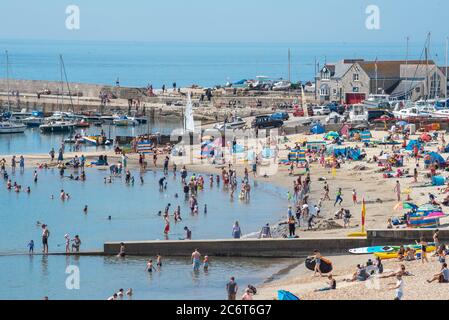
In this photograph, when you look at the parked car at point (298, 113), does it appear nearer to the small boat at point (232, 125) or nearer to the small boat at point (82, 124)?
the small boat at point (232, 125)

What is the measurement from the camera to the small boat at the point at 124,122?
76.3 metres

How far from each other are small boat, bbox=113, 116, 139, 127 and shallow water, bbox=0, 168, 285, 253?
24.4 metres

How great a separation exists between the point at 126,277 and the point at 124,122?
4665 cm

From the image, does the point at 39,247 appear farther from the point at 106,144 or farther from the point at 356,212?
the point at 106,144

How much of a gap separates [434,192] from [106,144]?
26.9m

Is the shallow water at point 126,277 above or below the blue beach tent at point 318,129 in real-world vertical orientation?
below

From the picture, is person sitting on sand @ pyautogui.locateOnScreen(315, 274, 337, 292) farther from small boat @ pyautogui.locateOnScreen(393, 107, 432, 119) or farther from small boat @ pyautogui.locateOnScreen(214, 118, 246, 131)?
small boat @ pyautogui.locateOnScreen(393, 107, 432, 119)

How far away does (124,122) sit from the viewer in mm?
76250

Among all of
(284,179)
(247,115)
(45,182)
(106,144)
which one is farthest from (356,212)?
(247,115)

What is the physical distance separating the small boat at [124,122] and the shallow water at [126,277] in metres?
43.4

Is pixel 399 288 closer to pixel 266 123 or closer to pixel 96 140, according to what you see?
pixel 266 123

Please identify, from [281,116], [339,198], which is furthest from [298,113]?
[339,198]

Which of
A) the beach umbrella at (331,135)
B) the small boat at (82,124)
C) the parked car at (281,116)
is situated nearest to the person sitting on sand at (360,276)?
the beach umbrella at (331,135)

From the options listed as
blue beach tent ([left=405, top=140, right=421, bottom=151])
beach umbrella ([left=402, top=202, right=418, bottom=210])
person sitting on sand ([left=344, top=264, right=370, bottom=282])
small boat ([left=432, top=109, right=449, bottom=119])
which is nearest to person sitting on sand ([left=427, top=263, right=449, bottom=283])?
person sitting on sand ([left=344, top=264, right=370, bottom=282])
